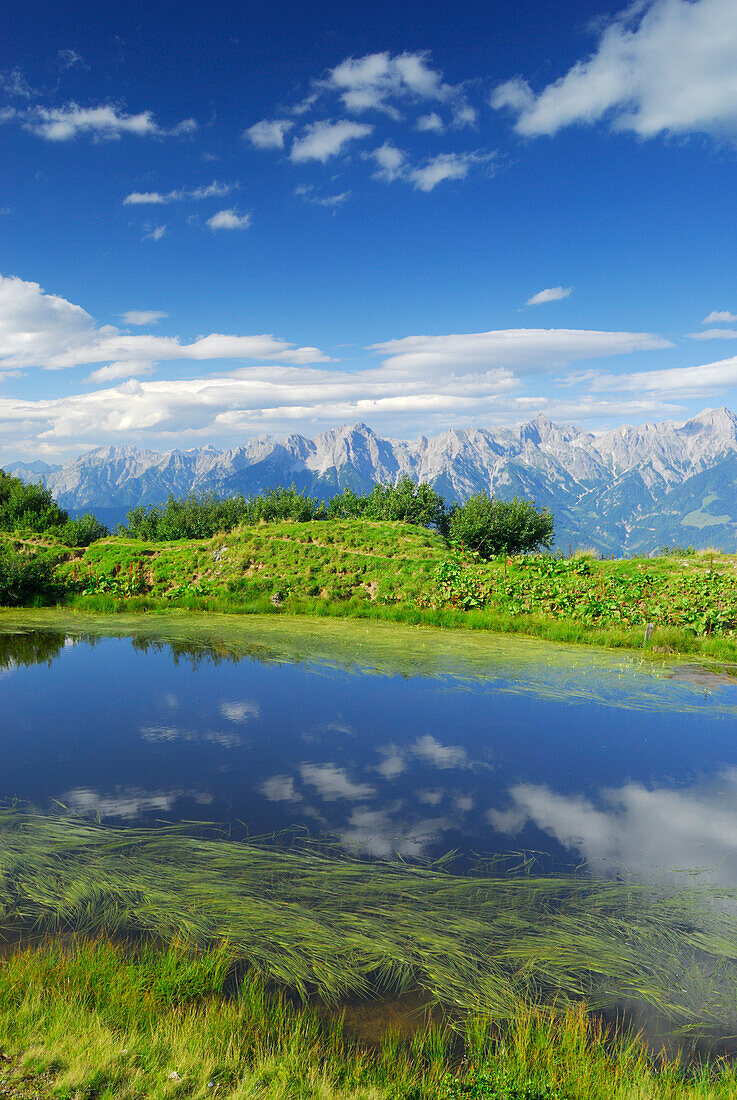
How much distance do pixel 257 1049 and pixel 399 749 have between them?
286 inches

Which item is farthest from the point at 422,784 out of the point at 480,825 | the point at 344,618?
the point at 344,618

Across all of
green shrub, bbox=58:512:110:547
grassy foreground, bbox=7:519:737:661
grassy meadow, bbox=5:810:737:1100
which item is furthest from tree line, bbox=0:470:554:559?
grassy meadow, bbox=5:810:737:1100

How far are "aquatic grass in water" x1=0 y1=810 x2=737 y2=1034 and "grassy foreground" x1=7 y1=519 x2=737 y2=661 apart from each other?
16355 mm

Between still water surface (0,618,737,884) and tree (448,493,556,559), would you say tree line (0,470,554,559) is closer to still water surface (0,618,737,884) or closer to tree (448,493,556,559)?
tree (448,493,556,559)

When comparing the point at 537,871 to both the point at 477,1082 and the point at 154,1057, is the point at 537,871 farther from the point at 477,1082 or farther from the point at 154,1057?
the point at 154,1057

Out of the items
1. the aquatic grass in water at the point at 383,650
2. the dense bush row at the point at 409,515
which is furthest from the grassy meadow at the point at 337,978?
the dense bush row at the point at 409,515

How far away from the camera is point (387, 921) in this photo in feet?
21.9

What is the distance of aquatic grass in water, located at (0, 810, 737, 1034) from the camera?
5.82 metres

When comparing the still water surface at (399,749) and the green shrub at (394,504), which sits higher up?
the green shrub at (394,504)

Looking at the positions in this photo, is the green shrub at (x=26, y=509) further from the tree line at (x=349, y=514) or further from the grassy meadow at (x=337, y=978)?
the grassy meadow at (x=337, y=978)

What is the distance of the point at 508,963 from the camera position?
20.0 feet

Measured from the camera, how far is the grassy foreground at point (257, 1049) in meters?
4.45

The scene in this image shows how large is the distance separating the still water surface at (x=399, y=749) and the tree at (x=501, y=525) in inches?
1381

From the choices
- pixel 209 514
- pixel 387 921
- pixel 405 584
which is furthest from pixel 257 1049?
pixel 209 514
